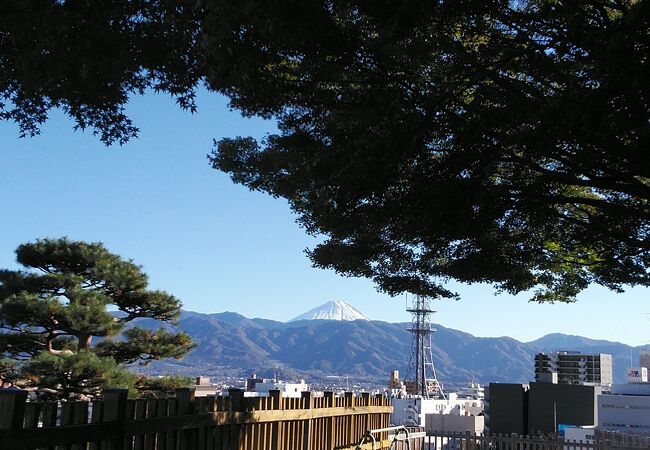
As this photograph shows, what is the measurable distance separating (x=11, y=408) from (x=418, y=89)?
4309 mm

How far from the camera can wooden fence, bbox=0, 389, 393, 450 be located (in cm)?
419

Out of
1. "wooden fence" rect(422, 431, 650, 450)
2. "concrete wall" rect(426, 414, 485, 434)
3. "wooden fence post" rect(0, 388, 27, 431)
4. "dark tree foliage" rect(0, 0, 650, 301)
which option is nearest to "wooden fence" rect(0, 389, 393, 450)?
"wooden fence post" rect(0, 388, 27, 431)

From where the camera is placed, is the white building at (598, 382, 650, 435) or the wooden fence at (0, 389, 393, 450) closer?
the wooden fence at (0, 389, 393, 450)

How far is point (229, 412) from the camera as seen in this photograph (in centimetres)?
647

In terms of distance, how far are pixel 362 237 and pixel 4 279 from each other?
37.5ft

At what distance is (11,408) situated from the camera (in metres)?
3.97

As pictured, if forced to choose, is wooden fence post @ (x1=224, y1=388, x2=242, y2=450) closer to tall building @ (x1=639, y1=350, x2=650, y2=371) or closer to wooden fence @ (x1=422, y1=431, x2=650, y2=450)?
wooden fence @ (x1=422, y1=431, x2=650, y2=450)

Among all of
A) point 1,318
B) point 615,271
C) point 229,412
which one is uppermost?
point 615,271

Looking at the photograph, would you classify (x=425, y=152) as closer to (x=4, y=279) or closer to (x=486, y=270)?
(x=486, y=270)

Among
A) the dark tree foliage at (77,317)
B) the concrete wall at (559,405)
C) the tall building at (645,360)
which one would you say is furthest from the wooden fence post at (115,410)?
the tall building at (645,360)

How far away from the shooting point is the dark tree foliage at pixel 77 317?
15484 millimetres

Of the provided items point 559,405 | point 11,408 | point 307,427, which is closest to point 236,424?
point 307,427

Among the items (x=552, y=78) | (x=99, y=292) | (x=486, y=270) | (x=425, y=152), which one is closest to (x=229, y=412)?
(x=425, y=152)

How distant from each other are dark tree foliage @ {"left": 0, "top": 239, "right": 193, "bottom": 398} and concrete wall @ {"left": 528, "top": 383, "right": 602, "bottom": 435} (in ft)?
81.6
